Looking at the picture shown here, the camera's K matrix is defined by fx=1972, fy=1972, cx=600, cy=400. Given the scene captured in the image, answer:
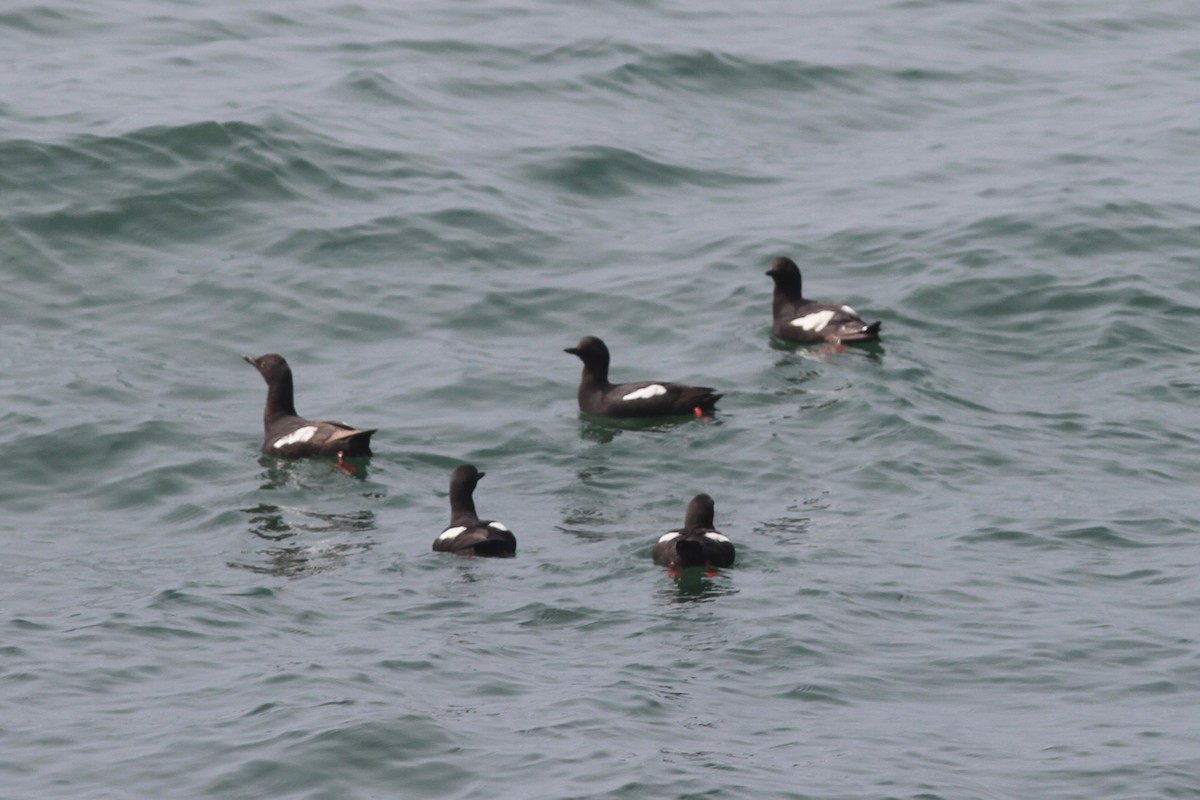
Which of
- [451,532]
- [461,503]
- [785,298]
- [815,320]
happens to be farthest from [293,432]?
[785,298]

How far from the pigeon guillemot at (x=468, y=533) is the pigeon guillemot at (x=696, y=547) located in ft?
3.65

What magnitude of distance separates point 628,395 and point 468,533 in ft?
13.8

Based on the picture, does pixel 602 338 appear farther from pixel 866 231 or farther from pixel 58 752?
pixel 58 752

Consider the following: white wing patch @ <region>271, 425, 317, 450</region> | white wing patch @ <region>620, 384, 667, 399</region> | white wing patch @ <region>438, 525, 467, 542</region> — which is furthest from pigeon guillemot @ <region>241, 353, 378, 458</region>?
white wing patch @ <region>620, 384, 667, 399</region>

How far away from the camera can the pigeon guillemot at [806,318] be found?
19359 mm

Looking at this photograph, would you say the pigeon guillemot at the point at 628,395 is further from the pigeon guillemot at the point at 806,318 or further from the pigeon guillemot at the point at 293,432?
the pigeon guillemot at the point at 293,432

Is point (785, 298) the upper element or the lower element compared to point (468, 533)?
upper

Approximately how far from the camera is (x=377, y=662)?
1194cm

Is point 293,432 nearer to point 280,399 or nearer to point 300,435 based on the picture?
point 300,435

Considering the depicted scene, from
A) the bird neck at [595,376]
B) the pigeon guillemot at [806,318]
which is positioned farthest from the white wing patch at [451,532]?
the pigeon guillemot at [806,318]

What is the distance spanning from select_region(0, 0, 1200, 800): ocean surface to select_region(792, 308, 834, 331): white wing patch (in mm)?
363

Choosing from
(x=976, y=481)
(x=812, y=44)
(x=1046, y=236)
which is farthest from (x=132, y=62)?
(x=976, y=481)

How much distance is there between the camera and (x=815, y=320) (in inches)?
771

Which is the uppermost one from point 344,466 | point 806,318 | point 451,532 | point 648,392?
point 806,318
